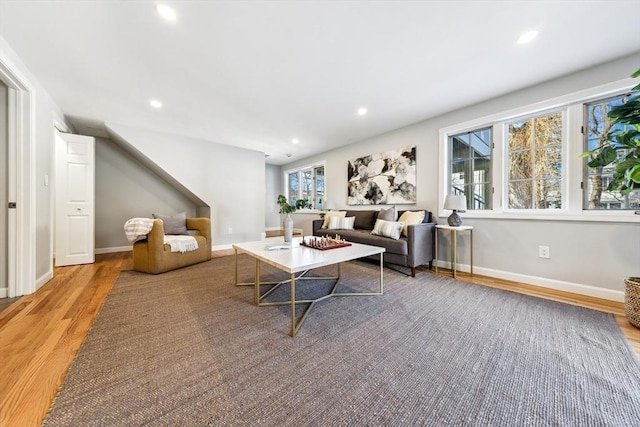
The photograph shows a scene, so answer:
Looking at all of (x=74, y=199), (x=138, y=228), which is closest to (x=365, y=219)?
(x=138, y=228)

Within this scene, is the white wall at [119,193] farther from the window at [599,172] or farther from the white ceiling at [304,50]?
the window at [599,172]

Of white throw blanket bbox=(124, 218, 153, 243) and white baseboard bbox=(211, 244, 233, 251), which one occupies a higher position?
white throw blanket bbox=(124, 218, 153, 243)

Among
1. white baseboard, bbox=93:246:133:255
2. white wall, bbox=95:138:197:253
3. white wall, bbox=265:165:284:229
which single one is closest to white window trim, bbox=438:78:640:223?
white wall, bbox=265:165:284:229

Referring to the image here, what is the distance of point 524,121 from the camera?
8.89ft

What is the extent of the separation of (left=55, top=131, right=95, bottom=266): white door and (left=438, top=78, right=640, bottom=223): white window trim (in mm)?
5474

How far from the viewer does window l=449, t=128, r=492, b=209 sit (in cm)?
298

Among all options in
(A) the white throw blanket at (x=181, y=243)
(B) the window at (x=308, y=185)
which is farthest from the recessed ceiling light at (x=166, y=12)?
(B) the window at (x=308, y=185)

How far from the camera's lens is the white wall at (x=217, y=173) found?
398cm

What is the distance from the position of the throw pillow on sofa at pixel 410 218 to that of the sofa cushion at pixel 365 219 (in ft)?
2.21

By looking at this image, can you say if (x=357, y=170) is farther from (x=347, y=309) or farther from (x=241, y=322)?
(x=241, y=322)

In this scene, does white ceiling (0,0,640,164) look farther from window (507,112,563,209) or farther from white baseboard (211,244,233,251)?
white baseboard (211,244,233,251)

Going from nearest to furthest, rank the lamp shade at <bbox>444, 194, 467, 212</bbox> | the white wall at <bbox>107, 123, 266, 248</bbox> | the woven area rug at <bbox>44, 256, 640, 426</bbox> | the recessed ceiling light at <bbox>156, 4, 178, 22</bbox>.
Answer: the woven area rug at <bbox>44, 256, 640, 426</bbox> → the recessed ceiling light at <bbox>156, 4, 178, 22</bbox> → the lamp shade at <bbox>444, 194, 467, 212</bbox> → the white wall at <bbox>107, 123, 266, 248</bbox>

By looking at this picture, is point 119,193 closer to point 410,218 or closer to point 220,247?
point 220,247

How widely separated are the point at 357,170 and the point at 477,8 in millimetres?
3118
